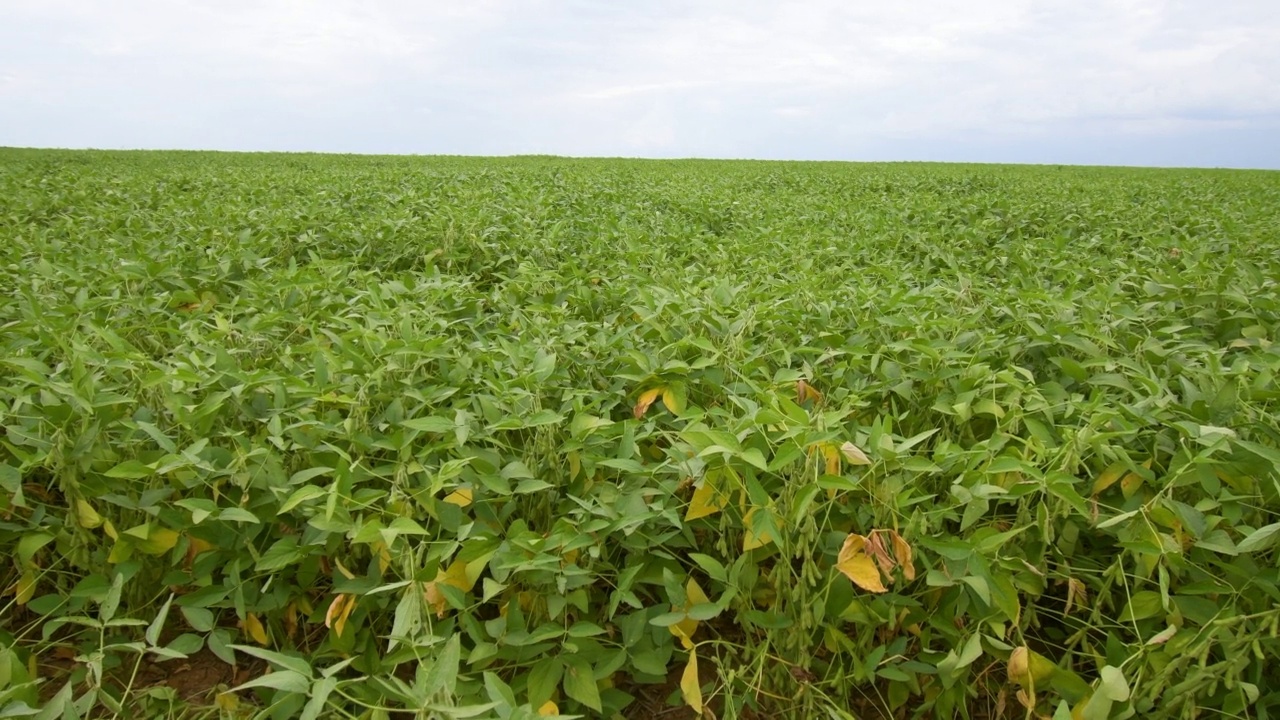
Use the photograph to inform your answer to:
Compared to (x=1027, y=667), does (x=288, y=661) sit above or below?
above

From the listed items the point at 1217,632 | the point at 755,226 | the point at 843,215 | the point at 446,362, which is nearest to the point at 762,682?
the point at 1217,632

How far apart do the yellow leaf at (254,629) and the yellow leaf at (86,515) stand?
17.1 inches

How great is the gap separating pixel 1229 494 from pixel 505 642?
1.62 m

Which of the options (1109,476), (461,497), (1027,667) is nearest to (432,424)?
(461,497)

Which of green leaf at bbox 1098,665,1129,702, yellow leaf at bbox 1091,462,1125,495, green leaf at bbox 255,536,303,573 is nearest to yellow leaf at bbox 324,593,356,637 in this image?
green leaf at bbox 255,536,303,573

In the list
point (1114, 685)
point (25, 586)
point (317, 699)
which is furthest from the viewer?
point (25, 586)

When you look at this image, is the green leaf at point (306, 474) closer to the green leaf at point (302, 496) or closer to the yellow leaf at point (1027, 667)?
the green leaf at point (302, 496)

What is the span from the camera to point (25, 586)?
1729 millimetres

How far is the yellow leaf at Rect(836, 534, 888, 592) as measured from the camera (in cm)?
142

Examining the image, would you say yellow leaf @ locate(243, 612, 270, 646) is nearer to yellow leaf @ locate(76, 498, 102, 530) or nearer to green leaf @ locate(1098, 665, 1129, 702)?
yellow leaf @ locate(76, 498, 102, 530)

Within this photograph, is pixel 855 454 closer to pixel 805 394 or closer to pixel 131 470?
pixel 805 394

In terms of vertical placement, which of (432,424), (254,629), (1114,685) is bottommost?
(254,629)

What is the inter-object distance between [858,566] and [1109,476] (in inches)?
28.3

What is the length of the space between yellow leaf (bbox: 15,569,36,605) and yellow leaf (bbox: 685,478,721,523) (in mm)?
1575
